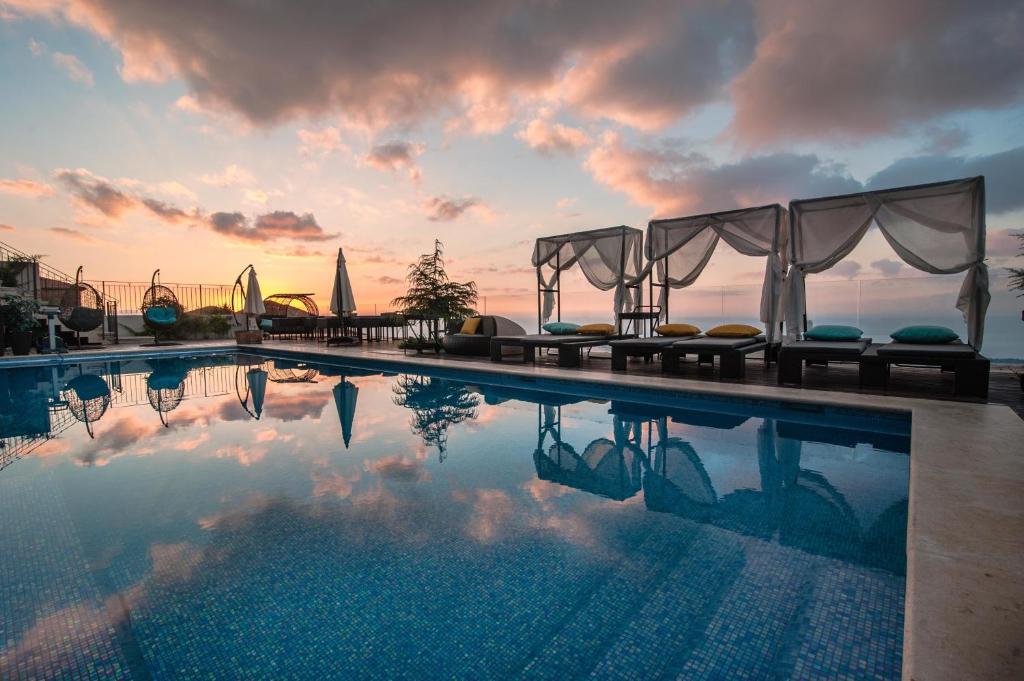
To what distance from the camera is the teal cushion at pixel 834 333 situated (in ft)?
19.2

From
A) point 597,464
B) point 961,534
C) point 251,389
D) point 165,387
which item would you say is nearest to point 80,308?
point 165,387

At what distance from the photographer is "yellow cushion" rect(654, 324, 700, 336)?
23.5 feet

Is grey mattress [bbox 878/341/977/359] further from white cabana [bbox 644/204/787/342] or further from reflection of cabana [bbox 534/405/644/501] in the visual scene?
reflection of cabana [bbox 534/405/644/501]

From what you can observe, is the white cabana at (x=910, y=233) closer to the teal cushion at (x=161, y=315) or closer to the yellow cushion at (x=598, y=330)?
the yellow cushion at (x=598, y=330)

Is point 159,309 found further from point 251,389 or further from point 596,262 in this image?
point 596,262

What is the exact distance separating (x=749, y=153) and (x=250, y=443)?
938 cm

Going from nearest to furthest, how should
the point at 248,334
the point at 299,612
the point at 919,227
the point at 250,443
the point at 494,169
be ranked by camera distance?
the point at 299,612
the point at 250,443
the point at 919,227
the point at 494,169
the point at 248,334

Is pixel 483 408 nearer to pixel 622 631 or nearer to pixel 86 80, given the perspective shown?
pixel 622 631

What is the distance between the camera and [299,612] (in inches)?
63.8

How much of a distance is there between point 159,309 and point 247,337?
2102mm

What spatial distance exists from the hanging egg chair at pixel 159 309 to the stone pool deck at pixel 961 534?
13.0 meters

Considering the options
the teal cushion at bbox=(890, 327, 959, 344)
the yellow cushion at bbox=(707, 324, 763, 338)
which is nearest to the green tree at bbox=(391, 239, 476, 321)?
the yellow cushion at bbox=(707, 324, 763, 338)

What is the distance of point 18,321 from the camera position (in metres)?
9.15

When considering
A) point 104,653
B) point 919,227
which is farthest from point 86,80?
point 919,227
